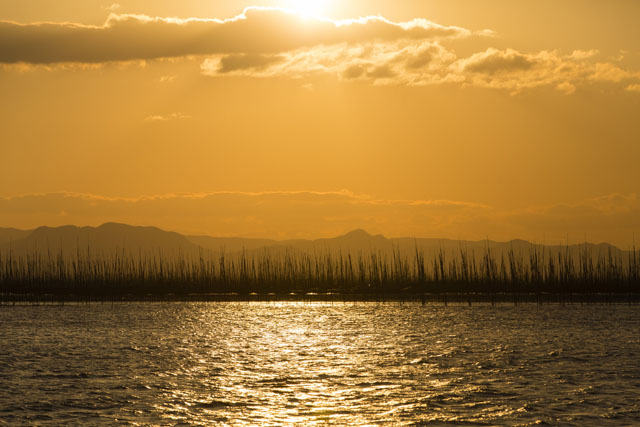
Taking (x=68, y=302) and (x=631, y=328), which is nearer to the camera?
(x=631, y=328)

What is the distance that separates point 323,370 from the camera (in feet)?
68.5

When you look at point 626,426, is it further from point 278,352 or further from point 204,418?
point 278,352

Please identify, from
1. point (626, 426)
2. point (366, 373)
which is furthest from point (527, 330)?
point (626, 426)

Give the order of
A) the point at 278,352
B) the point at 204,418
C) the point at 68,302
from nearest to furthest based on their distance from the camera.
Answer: the point at 204,418 → the point at 278,352 → the point at 68,302

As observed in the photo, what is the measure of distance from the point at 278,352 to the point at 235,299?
29.8m

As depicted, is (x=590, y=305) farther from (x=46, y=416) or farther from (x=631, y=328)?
(x=46, y=416)

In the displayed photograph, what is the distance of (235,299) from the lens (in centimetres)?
5453

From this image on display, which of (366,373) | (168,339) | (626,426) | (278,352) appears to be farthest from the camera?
(168,339)

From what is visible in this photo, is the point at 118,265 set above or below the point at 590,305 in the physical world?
above

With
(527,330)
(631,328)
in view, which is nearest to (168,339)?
(527,330)

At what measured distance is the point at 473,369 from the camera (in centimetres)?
2125

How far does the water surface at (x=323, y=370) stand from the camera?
1544 cm

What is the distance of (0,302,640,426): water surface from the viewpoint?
50.6 ft

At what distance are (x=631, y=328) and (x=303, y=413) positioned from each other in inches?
841
